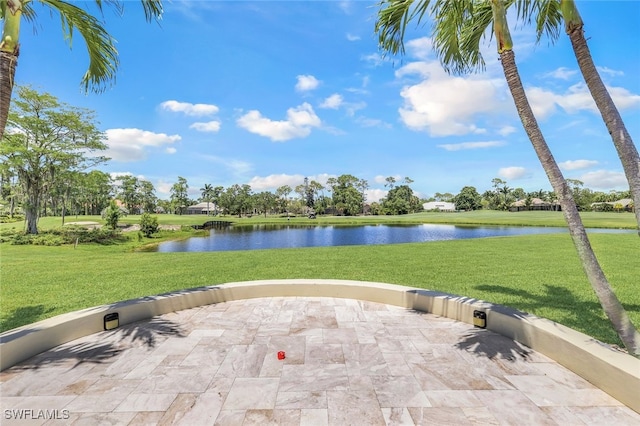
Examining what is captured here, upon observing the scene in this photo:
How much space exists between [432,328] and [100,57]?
612 cm

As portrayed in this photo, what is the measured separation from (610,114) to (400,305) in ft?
12.2

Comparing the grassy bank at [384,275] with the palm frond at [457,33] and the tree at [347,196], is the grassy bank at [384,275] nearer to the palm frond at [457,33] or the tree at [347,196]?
the palm frond at [457,33]

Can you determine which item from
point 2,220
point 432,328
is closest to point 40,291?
point 432,328

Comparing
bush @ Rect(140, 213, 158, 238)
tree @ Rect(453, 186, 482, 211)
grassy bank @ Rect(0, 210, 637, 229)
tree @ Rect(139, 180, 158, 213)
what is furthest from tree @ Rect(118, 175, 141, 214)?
tree @ Rect(453, 186, 482, 211)

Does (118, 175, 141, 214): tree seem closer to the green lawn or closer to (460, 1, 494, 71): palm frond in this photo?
the green lawn

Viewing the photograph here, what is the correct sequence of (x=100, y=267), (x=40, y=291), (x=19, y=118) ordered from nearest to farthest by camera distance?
1. (x=40, y=291)
2. (x=100, y=267)
3. (x=19, y=118)

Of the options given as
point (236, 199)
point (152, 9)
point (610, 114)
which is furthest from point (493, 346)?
point (236, 199)

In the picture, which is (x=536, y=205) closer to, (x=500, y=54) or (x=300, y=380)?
(x=500, y=54)

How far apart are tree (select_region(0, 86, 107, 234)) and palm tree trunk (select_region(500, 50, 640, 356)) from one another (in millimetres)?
25015

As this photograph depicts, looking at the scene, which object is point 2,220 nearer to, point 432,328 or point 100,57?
point 100,57

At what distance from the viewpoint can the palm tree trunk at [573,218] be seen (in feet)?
9.93

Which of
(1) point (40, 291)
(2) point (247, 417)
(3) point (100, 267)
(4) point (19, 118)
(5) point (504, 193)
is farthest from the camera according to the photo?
(5) point (504, 193)

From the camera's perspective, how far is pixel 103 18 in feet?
12.8

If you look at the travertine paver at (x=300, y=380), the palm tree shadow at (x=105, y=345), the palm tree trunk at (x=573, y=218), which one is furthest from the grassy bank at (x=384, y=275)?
the travertine paver at (x=300, y=380)
